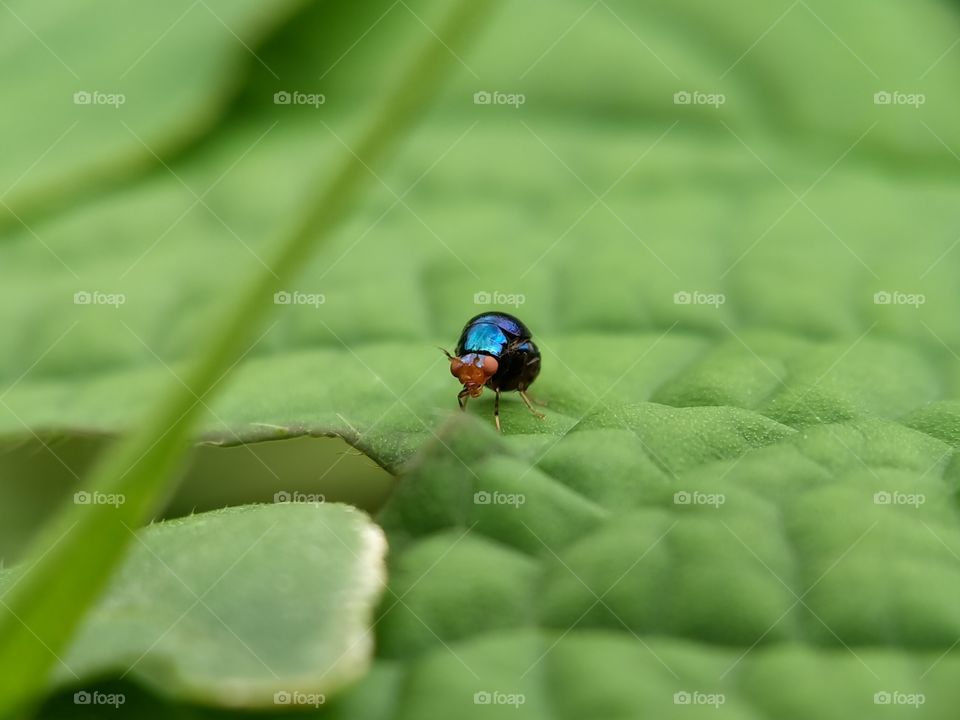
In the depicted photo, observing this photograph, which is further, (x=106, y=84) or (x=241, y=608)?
(x=106, y=84)

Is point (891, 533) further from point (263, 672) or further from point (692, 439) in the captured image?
point (263, 672)

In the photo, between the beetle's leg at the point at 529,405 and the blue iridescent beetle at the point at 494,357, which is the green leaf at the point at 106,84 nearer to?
the blue iridescent beetle at the point at 494,357

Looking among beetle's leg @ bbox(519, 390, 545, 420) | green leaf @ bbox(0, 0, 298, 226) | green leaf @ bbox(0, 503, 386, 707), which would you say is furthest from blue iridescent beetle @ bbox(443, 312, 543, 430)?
green leaf @ bbox(0, 0, 298, 226)

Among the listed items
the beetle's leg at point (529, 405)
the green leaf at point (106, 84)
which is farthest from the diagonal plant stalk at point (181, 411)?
the green leaf at point (106, 84)

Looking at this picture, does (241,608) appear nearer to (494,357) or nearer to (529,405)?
(529,405)

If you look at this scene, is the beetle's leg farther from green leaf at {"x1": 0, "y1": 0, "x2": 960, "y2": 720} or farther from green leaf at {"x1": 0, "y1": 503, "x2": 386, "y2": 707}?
green leaf at {"x1": 0, "y1": 503, "x2": 386, "y2": 707}

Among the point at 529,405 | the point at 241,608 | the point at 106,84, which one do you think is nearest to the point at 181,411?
the point at 241,608
